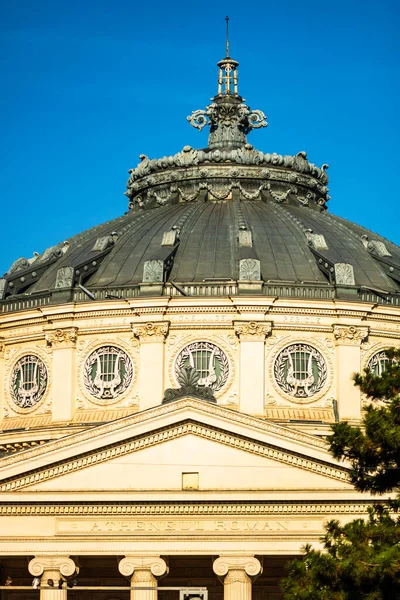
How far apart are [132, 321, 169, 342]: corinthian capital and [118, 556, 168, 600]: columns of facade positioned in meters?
16.5

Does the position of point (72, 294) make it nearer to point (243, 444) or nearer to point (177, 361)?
point (177, 361)

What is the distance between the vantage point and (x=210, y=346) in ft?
313

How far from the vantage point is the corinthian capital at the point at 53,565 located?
8131cm

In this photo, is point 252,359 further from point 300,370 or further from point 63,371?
point 63,371

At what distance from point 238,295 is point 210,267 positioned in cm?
273

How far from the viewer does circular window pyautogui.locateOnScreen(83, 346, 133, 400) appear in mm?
95625

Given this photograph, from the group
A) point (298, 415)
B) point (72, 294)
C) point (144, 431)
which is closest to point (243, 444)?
point (144, 431)

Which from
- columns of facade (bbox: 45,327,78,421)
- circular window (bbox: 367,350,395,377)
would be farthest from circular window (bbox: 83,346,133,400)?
circular window (bbox: 367,350,395,377)

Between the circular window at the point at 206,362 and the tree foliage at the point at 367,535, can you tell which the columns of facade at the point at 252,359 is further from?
the tree foliage at the point at 367,535

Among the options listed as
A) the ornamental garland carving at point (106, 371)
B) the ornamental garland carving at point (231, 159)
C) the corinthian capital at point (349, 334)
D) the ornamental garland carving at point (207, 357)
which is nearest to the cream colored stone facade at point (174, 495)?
the ornamental garland carving at point (207, 357)

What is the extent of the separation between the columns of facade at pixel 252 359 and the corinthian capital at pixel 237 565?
1437 cm

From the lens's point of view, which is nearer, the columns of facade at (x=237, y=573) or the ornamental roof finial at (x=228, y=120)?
the columns of facade at (x=237, y=573)

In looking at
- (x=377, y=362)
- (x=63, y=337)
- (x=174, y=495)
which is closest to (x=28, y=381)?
(x=63, y=337)

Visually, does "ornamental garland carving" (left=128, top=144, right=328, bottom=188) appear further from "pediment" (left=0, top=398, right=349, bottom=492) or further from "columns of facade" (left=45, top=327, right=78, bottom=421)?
"pediment" (left=0, top=398, right=349, bottom=492)
